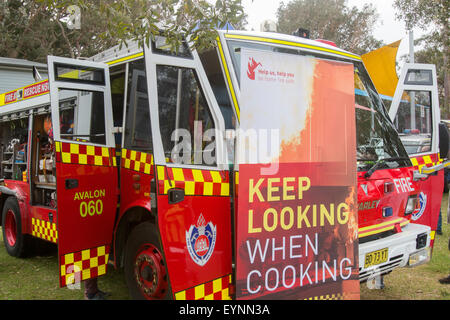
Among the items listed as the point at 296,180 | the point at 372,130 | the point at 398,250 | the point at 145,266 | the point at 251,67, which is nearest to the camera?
the point at 251,67

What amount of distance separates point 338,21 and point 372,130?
22.5 metres

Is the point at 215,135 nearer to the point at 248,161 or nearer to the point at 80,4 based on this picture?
the point at 248,161

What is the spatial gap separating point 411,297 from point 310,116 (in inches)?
112

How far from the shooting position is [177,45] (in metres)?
2.96

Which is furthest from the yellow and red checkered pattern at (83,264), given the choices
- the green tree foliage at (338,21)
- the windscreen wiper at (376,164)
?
the green tree foliage at (338,21)

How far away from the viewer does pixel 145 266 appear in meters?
3.46

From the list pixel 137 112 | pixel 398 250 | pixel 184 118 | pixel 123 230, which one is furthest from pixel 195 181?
pixel 398 250

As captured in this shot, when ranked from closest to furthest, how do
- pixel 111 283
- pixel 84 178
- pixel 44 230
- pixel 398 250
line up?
pixel 398 250, pixel 84 178, pixel 111 283, pixel 44 230

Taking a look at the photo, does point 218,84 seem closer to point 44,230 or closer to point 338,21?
point 44,230

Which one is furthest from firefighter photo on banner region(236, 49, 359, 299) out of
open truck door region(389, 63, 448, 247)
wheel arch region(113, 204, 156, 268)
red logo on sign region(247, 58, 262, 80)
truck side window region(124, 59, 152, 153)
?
open truck door region(389, 63, 448, 247)

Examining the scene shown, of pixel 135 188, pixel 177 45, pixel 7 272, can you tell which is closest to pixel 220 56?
pixel 177 45

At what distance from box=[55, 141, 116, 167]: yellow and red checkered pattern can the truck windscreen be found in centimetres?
230

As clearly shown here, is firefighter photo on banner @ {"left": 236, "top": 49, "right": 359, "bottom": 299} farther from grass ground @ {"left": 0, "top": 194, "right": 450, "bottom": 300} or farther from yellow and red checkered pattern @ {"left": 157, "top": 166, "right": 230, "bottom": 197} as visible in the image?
grass ground @ {"left": 0, "top": 194, "right": 450, "bottom": 300}

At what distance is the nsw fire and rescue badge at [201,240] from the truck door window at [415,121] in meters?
2.66
